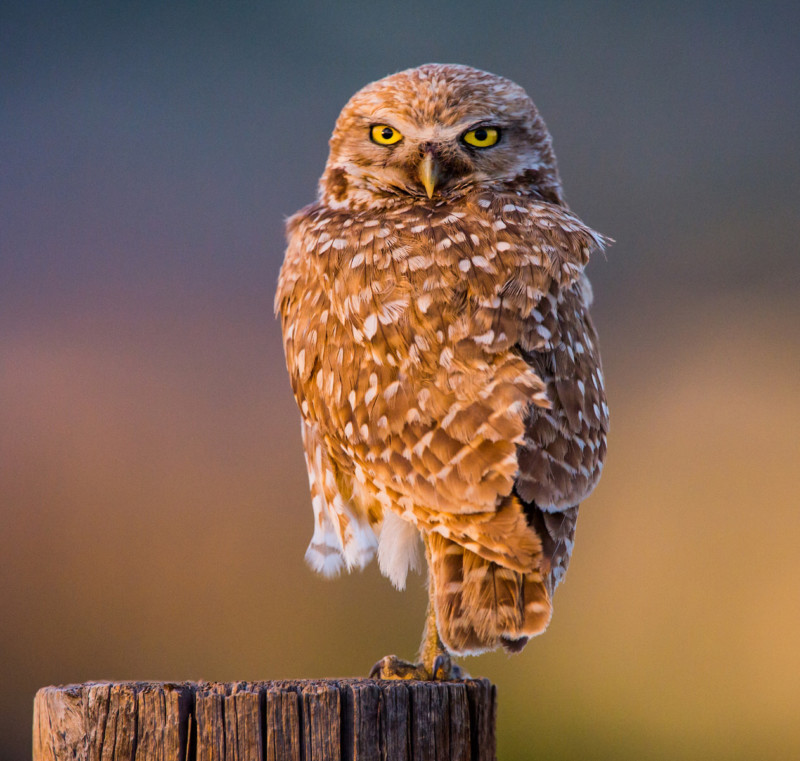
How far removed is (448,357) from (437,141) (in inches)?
30.7

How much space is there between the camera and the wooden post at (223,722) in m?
1.79

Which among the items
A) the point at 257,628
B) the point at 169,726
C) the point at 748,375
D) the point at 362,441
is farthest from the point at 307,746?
the point at 748,375

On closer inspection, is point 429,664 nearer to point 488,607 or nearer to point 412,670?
point 412,670

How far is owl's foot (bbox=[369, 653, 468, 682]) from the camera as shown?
2479 mm

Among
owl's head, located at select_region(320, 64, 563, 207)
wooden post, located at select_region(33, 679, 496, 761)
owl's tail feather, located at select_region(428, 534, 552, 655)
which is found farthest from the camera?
owl's head, located at select_region(320, 64, 563, 207)

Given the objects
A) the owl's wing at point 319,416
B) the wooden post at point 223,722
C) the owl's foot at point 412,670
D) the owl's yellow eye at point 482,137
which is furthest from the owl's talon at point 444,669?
the owl's yellow eye at point 482,137

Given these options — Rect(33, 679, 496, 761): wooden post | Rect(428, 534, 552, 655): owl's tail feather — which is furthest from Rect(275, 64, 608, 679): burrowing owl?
Rect(33, 679, 496, 761): wooden post

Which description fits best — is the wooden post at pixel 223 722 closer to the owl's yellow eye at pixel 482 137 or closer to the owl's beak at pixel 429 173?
the owl's beak at pixel 429 173

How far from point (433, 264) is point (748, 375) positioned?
490 centimetres

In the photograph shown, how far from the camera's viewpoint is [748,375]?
21.5 ft

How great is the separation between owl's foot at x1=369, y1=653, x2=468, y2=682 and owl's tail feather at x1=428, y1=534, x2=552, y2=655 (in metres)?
0.39

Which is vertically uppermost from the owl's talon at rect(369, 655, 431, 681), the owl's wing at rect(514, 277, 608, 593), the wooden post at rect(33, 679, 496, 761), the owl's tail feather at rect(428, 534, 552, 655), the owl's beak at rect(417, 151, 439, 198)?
the owl's beak at rect(417, 151, 439, 198)

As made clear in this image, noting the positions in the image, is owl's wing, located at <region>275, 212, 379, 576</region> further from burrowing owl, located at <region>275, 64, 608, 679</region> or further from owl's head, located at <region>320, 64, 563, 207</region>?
owl's head, located at <region>320, 64, 563, 207</region>

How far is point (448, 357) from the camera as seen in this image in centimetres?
220
